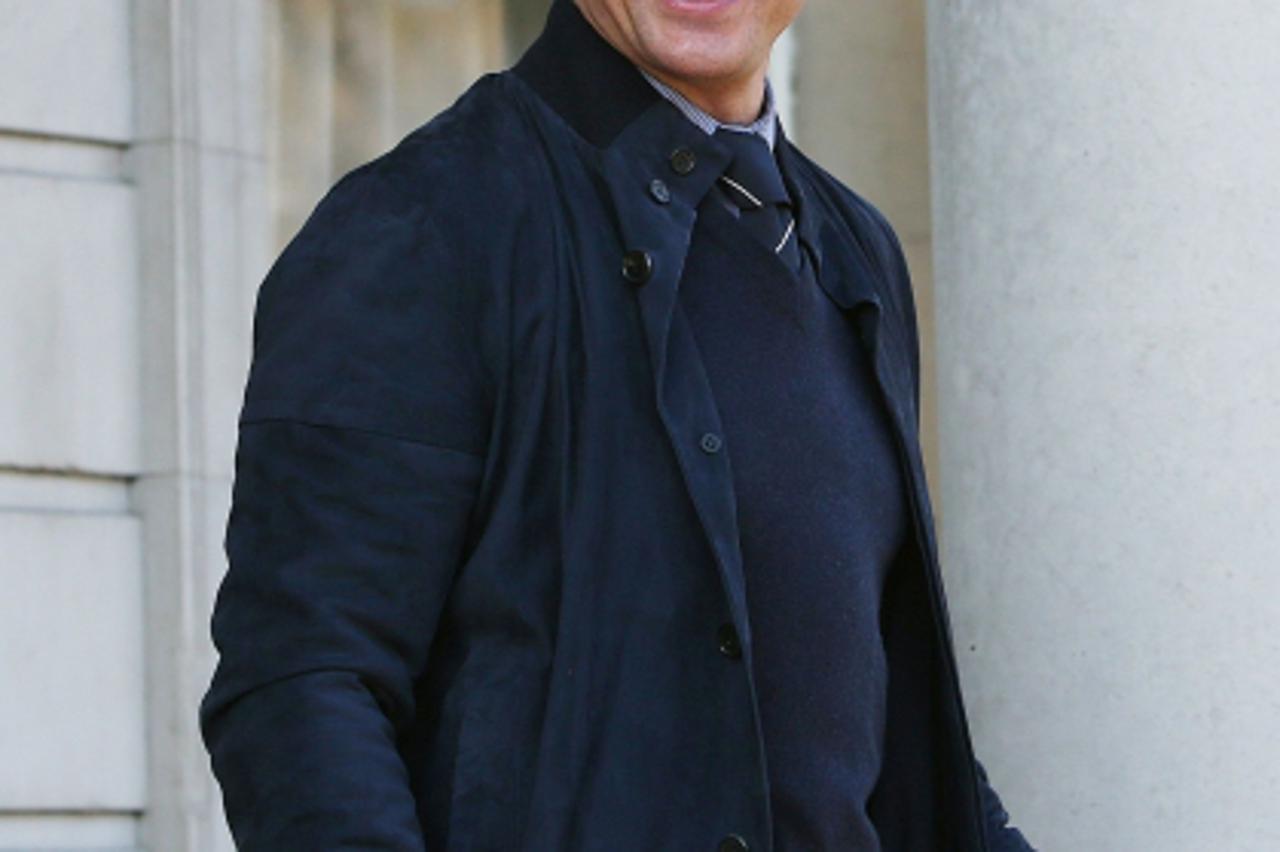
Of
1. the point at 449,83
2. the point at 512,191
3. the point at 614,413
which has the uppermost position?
the point at 449,83

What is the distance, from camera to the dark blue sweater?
2.39 metres

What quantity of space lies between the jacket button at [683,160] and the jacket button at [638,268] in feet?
0.43

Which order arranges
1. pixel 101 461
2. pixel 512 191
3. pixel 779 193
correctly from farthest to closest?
1. pixel 101 461
2. pixel 779 193
3. pixel 512 191

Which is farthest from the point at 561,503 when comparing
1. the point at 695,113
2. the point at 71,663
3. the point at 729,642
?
the point at 71,663

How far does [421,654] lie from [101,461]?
2352 millimetres

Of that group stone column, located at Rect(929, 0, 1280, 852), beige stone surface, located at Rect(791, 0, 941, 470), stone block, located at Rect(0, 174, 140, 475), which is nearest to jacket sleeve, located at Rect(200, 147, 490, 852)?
stone column, located at Rect(929, 0, 1280, 852)

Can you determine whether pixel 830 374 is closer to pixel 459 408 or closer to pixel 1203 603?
pixel 459 408

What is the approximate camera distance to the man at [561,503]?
222 cm

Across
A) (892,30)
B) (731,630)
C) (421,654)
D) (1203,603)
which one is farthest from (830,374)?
(892,30)

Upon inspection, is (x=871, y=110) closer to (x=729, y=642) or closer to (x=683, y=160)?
(x=683, y=160)

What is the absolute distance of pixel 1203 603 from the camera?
373 centimetres

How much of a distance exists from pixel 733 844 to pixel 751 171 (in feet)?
2.01

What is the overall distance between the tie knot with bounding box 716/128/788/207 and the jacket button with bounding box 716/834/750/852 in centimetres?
58

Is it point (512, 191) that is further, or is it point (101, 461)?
point (101, 461)
